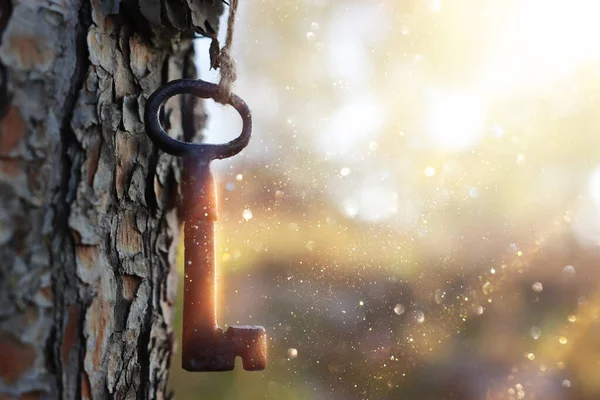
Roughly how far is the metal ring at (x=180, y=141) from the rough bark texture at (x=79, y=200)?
4cm

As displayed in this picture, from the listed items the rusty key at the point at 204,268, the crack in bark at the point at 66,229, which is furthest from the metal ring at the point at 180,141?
the crack in bark at the point at 66,229

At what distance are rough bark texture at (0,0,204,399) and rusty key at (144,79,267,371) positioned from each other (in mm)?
79

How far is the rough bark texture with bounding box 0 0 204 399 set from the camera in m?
0.58

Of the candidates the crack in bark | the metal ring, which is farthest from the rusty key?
the crack in bark

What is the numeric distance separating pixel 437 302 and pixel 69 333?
1726 millimetres

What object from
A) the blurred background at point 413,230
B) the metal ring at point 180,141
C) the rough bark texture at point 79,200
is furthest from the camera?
the blurred background at point 413,230

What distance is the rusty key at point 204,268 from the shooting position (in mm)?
804

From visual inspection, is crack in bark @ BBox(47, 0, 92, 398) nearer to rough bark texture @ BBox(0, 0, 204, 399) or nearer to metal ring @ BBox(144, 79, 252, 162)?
rough bark texture @ BBox(0, 0, 204, 399)

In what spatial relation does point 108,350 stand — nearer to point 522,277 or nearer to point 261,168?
point 261,168

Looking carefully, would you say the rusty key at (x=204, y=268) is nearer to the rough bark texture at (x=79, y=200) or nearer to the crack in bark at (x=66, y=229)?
the rough bark texture at (x=79, y=200)

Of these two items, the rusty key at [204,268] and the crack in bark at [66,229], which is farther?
Result: the rusty key at [204,268]

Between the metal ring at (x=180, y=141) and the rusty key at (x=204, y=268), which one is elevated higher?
the metal ring at (x=180, y=141)

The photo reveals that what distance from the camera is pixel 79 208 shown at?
0.64m

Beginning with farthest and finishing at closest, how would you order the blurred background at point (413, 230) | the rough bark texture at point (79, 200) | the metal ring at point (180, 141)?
the blurred background at point (413, 230) → the metal ring at point (180, 141) → the rough bark texture at point (79, 200)
